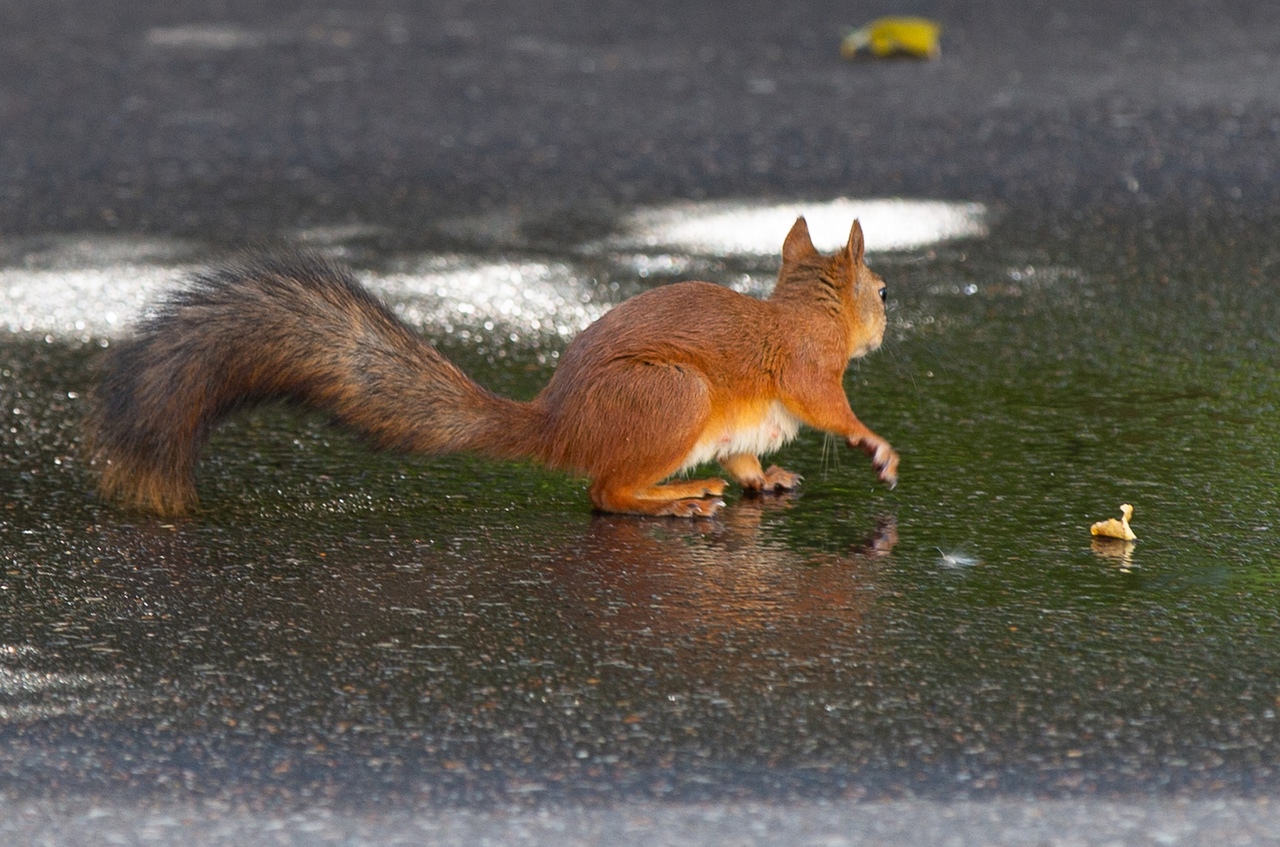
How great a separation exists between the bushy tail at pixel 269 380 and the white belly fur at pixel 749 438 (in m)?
0.40

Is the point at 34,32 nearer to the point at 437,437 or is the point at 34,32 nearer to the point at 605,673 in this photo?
the point at 437,437

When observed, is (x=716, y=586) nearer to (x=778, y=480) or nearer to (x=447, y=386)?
(x=778, y=480)

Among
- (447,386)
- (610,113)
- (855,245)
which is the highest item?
(610,113)

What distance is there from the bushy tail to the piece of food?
1.33m

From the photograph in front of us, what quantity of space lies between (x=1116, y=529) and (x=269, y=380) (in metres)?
2.00

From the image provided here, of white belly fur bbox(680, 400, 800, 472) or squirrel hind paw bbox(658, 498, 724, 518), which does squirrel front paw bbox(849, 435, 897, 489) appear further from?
squirrel hind paw bbox(658, 498, 724, 518)

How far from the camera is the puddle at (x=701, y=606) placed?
2.96 meters

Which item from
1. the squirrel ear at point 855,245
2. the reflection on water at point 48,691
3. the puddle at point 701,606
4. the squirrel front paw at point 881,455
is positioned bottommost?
the reflection on water at point 48,691

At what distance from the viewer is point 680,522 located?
4.30 metres

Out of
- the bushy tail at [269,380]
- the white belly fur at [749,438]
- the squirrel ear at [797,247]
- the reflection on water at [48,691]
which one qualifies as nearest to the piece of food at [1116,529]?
the white belly fur at [749,438]

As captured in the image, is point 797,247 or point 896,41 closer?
point 797,247

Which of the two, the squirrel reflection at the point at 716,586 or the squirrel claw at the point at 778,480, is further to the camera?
the squirrel claw at the point at 778,480

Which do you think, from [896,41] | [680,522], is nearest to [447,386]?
[680,522]

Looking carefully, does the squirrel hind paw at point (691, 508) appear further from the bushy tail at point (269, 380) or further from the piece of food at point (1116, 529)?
the piece of food at point (1116, 529)
